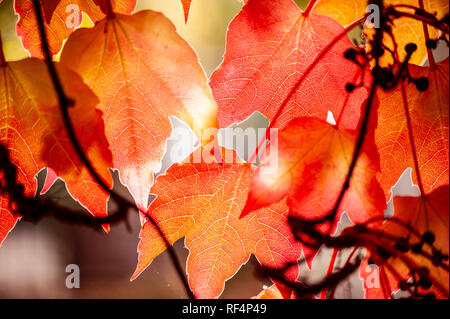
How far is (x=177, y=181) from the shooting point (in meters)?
0.42

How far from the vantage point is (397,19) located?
0.42 m

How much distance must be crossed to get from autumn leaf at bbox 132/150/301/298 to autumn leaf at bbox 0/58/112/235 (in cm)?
7

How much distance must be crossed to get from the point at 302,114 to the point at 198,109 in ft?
0.40

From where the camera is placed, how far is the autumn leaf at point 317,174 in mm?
399

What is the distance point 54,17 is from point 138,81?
0.13 m

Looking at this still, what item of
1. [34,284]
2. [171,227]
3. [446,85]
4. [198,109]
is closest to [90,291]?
[34,284]

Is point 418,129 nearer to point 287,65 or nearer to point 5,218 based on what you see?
point 287,65

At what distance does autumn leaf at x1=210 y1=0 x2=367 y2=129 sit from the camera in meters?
0.39

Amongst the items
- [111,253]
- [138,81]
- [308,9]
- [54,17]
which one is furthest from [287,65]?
[111,253]

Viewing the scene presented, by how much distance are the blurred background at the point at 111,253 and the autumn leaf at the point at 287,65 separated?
69 mm

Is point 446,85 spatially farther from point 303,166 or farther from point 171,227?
point 171,227

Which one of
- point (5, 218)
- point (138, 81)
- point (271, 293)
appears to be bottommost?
point (271, 293)

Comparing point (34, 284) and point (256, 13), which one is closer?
point (256, 13)
